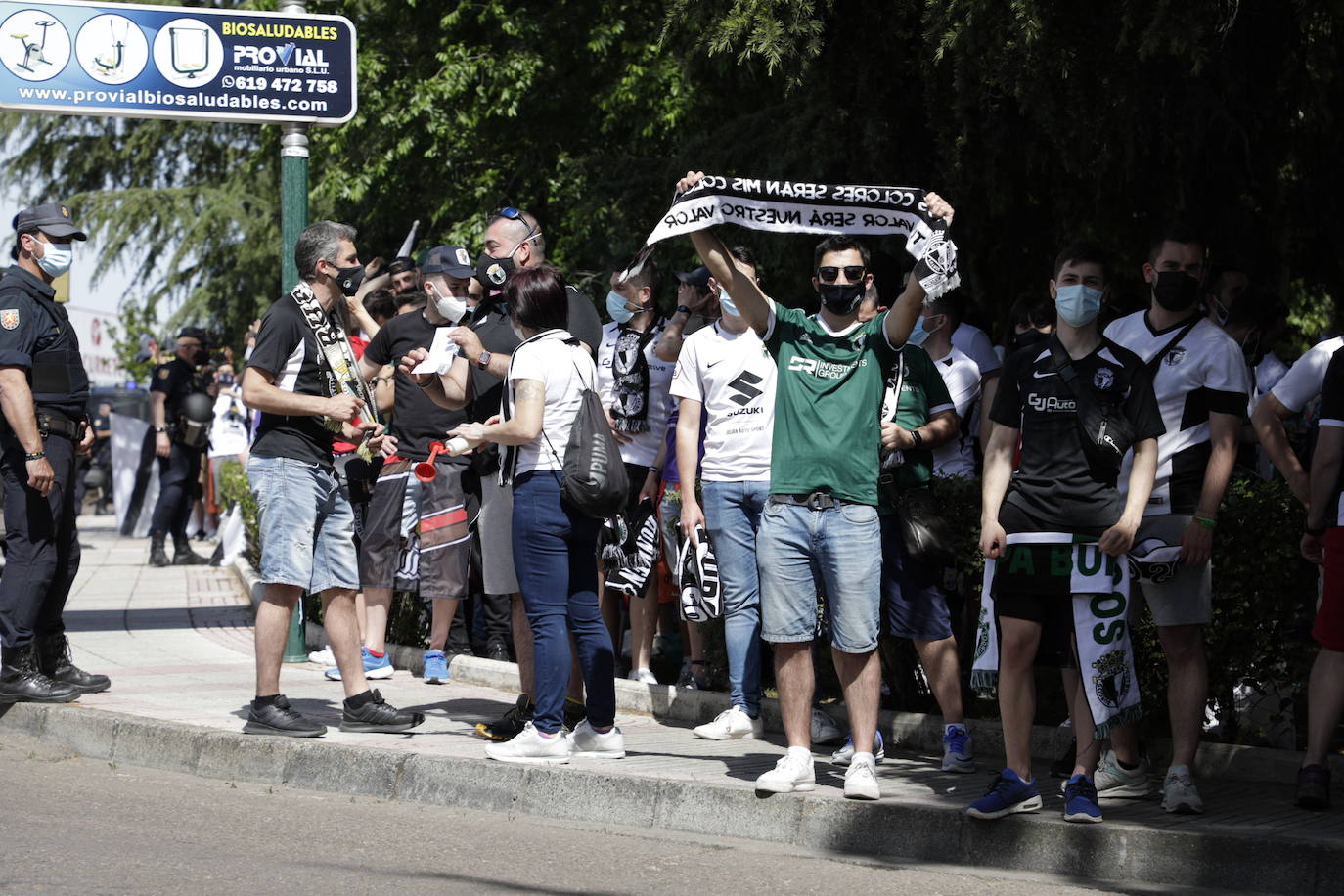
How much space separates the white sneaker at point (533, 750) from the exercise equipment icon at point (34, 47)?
17.2 ft

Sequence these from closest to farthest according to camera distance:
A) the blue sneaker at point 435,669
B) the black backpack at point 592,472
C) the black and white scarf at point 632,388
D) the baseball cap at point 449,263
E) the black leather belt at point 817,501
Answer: the black leather belt at point 817,501 < the black backpack at point 592,472 < the baseball cap at point 449,263 < the black and white scarf at point 632,388 < the blue sneaker at point 435,669

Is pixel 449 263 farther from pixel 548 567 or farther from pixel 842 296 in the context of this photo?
pixel 842 296

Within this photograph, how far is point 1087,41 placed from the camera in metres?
7.94

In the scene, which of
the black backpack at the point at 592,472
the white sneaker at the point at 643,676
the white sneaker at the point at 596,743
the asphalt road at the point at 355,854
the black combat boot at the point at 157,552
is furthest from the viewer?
the black combat boot at the point at 157,552

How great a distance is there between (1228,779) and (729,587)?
2.30 m

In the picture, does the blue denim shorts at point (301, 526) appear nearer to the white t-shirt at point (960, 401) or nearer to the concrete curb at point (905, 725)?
the concrete curb at point (905, 725)

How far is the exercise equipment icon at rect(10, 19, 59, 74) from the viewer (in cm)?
968

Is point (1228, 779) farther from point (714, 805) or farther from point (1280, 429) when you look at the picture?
point (714, 805)

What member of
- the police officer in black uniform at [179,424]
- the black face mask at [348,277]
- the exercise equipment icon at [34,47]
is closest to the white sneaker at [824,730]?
the black face mask at [348,277]

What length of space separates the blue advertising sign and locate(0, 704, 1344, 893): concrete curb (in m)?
3.61

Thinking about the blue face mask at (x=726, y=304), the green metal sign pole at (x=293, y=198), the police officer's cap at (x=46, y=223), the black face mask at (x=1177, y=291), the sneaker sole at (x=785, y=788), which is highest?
the green metal sign pole at (x=293, y=198)

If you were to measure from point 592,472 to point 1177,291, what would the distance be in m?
2.39

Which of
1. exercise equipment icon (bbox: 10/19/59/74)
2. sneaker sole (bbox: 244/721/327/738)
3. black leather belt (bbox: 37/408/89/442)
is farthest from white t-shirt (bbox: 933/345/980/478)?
exercise equipment icon (bbox: 10/19/59/74)

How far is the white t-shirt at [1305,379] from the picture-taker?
646 centimetres
